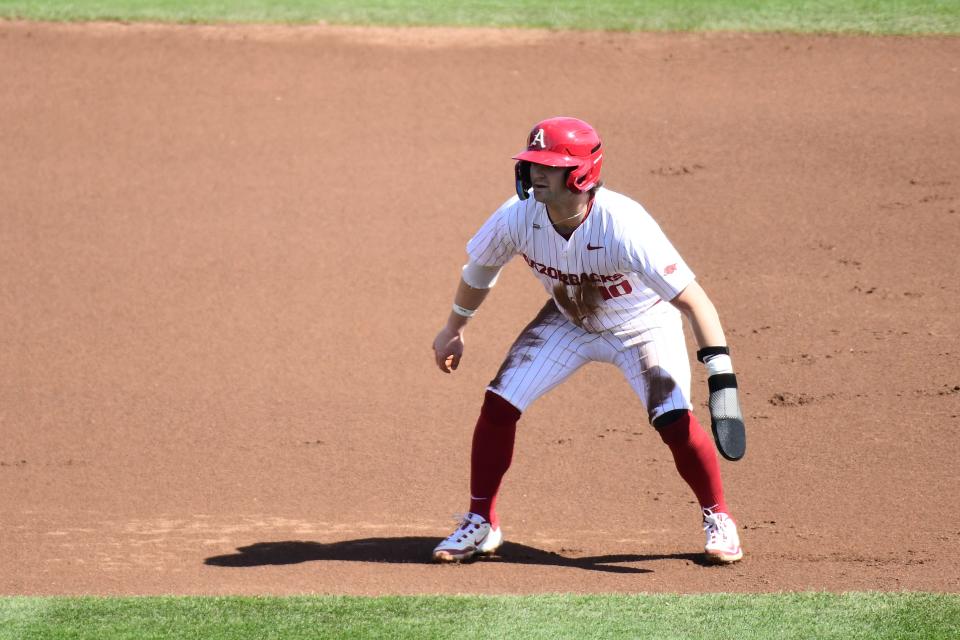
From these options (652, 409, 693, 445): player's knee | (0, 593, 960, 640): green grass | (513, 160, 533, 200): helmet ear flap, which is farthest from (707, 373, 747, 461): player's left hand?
(513, 160, 533, 200): helmet ear flap

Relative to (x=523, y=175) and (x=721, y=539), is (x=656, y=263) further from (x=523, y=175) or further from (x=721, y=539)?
(x=721, y=539)

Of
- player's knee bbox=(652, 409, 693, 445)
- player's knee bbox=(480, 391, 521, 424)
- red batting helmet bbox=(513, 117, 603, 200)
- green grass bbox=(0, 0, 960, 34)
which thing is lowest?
player's knee bbox=(652, 409, 693, 445)

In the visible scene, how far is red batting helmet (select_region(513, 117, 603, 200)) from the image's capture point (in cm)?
473

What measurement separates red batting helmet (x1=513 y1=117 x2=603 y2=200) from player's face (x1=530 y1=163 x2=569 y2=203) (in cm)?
3

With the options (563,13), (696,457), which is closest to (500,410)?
(696,457)

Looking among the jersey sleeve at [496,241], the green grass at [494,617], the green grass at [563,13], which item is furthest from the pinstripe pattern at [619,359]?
the green grass at [563,13]

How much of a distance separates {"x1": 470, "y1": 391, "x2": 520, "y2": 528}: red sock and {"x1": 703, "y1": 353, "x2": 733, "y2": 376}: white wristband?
2.69 feet

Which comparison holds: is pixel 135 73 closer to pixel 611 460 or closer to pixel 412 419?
pixel 412 419

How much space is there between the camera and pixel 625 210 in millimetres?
4852

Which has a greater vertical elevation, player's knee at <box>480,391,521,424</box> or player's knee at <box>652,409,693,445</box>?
player's knee at <box>480,391,521,424</box>

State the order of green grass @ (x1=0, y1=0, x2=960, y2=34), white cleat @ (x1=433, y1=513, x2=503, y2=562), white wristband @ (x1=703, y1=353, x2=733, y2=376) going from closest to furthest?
1. white wristband @ (x1=703, y1=353, x2=733, y2=376)
2. white cleat @ (x1=433, y1=513, x2=503, y2=562)
3. green grass @ (x1=0, y1=0, x2=960, y2=34)

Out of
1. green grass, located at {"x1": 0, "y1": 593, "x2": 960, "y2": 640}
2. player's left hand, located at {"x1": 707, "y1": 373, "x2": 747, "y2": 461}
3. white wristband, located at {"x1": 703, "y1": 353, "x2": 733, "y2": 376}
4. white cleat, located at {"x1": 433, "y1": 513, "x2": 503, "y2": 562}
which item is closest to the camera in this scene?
green grass, located at {"x1": 0, "y1": 593, "x2": 960, "y2": 640}

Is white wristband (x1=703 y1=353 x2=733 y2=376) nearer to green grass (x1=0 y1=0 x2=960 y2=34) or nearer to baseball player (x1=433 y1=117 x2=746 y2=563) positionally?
baseball player (x1=433 y1=117 x2=746 y2=563)

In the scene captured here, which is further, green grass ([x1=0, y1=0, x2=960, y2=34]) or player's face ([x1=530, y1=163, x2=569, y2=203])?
green grass ([x1=0, y1=0, x2=960, y2=34])
